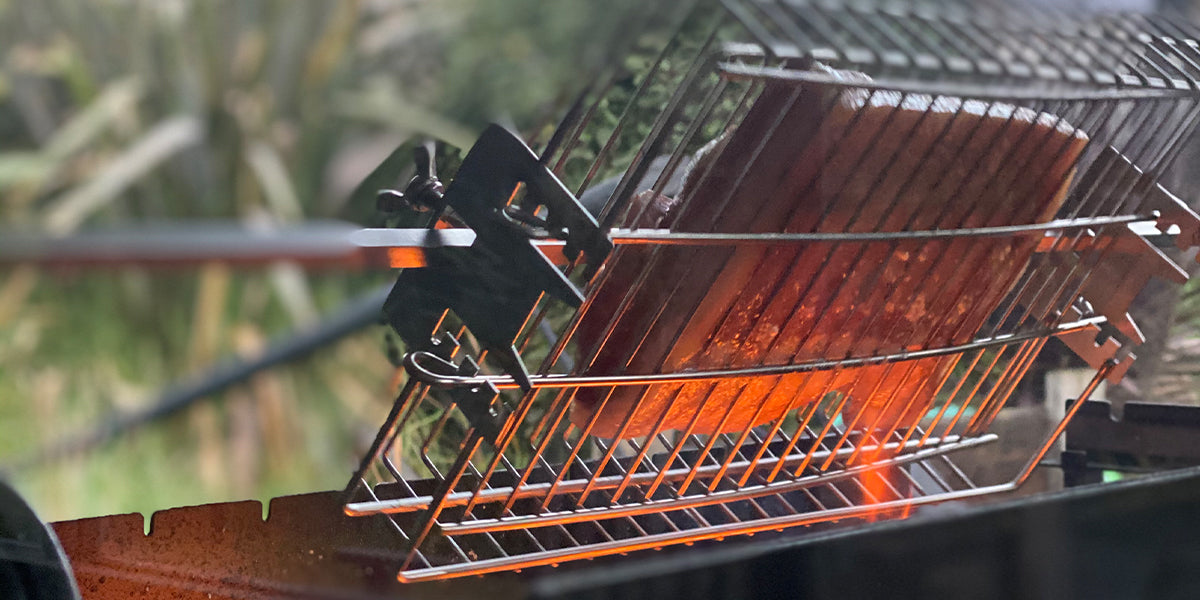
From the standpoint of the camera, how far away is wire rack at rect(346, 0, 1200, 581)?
0.48 m

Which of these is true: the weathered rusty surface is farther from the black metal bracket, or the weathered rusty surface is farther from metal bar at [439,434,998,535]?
the black metal bracket

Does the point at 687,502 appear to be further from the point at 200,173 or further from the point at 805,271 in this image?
the point at 200,173

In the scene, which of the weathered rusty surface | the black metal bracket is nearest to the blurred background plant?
the black metal bracket

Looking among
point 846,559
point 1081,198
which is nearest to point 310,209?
point 846,559

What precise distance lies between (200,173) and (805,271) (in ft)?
1.27

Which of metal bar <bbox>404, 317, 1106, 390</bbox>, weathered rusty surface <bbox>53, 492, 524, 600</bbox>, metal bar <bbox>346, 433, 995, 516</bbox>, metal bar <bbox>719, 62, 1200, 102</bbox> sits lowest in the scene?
weathered rusty surface <bbox>53, 492, 524, 600</bbox>

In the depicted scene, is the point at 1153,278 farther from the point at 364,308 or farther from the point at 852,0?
the point at 364,308

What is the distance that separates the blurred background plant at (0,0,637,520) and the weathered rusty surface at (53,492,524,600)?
222mm

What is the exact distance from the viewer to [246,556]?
0.58m

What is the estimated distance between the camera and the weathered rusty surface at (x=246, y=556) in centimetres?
52

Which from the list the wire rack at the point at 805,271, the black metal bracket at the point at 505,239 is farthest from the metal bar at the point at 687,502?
the black metal bracket at the point at 505,239

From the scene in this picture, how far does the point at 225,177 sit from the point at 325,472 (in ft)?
0.35

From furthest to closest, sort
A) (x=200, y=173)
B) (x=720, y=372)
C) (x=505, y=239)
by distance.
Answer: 1. (x=720, y=372)
2. (x=505, y=239)
3. (x=200, y=173)

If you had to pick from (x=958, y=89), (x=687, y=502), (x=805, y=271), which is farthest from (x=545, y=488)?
(x=958, y=89)
